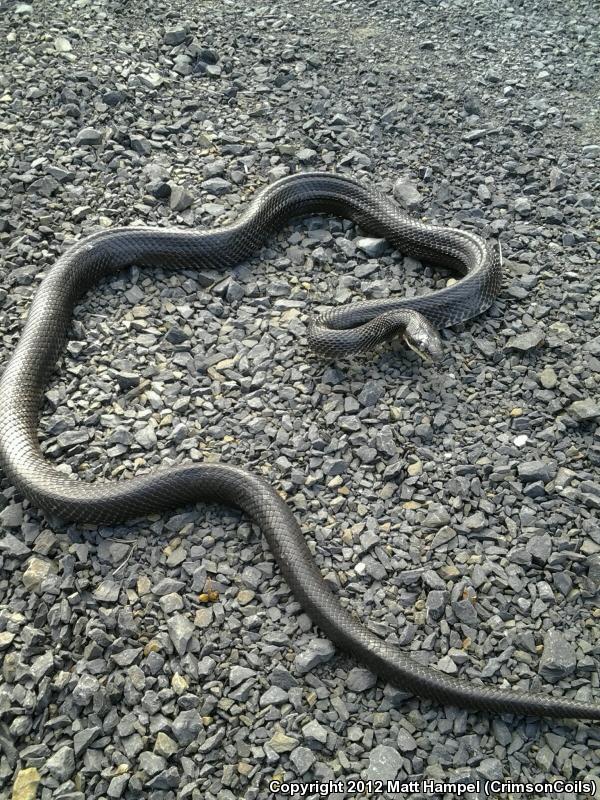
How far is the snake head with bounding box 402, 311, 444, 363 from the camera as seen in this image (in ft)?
21.0

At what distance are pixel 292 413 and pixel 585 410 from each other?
8.36 feet

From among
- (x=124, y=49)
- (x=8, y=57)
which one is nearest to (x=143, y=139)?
(x=124, y=49)

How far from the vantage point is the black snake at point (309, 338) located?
470cm

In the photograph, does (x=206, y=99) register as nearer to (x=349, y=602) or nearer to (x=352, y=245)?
(x=352, y=245)

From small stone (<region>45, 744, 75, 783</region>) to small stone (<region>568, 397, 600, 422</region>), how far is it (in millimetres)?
4684

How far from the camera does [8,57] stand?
9922mm

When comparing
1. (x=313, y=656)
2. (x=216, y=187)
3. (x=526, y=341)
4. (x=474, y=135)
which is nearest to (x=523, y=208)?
(x=474, y=135)

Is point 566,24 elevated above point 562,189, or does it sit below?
above

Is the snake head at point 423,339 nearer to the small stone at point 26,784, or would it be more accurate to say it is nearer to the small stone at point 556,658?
the small stone at point 556,658

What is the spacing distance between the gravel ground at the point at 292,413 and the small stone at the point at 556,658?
0.06 ft

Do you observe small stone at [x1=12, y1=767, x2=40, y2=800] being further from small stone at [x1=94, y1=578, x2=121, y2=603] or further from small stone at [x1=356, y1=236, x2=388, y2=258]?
small stone at [x1=356, y1=236, x2=388, y2=258]

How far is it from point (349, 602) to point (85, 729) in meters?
1.95

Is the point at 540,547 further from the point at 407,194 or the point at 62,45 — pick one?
the point at 62,45

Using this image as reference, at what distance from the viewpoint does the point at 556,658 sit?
15.5 ft
